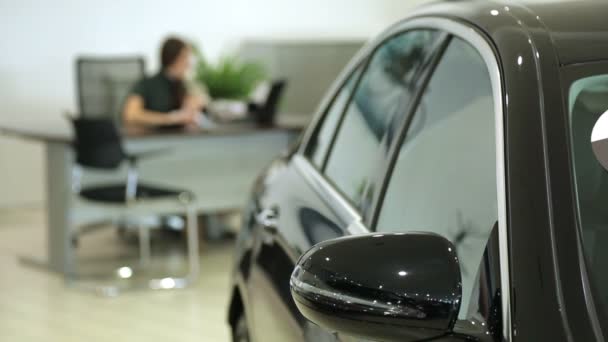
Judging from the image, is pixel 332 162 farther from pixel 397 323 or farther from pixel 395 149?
pixel 397 323

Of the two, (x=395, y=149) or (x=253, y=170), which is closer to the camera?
(x=395, y=149)

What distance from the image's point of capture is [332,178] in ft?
6.82

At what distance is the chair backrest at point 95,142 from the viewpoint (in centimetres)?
566

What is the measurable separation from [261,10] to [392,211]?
770 cm

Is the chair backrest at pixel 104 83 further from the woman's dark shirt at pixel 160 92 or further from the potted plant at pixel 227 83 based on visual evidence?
the woman's dark shirt at pixel 160 92

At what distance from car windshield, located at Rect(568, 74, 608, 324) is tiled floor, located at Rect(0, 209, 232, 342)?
3.52 meters

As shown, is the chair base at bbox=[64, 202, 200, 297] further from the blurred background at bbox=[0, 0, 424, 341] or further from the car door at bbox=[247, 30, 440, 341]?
the car door at bbox=[247, 30, 440, 341]

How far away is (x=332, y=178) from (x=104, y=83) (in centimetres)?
552

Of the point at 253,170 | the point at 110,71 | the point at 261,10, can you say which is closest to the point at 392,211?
the point at 253,170

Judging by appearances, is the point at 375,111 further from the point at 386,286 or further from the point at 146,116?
the point at 146,116

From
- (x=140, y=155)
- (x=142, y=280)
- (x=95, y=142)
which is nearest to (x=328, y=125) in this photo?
(x=95, y=142)

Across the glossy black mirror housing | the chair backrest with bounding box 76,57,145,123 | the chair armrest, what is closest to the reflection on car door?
the glossy black mirror housing

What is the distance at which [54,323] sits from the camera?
5020mm

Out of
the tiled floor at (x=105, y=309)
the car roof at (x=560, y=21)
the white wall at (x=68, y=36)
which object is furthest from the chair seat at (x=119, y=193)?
the car roof at (x=560, y=21)
